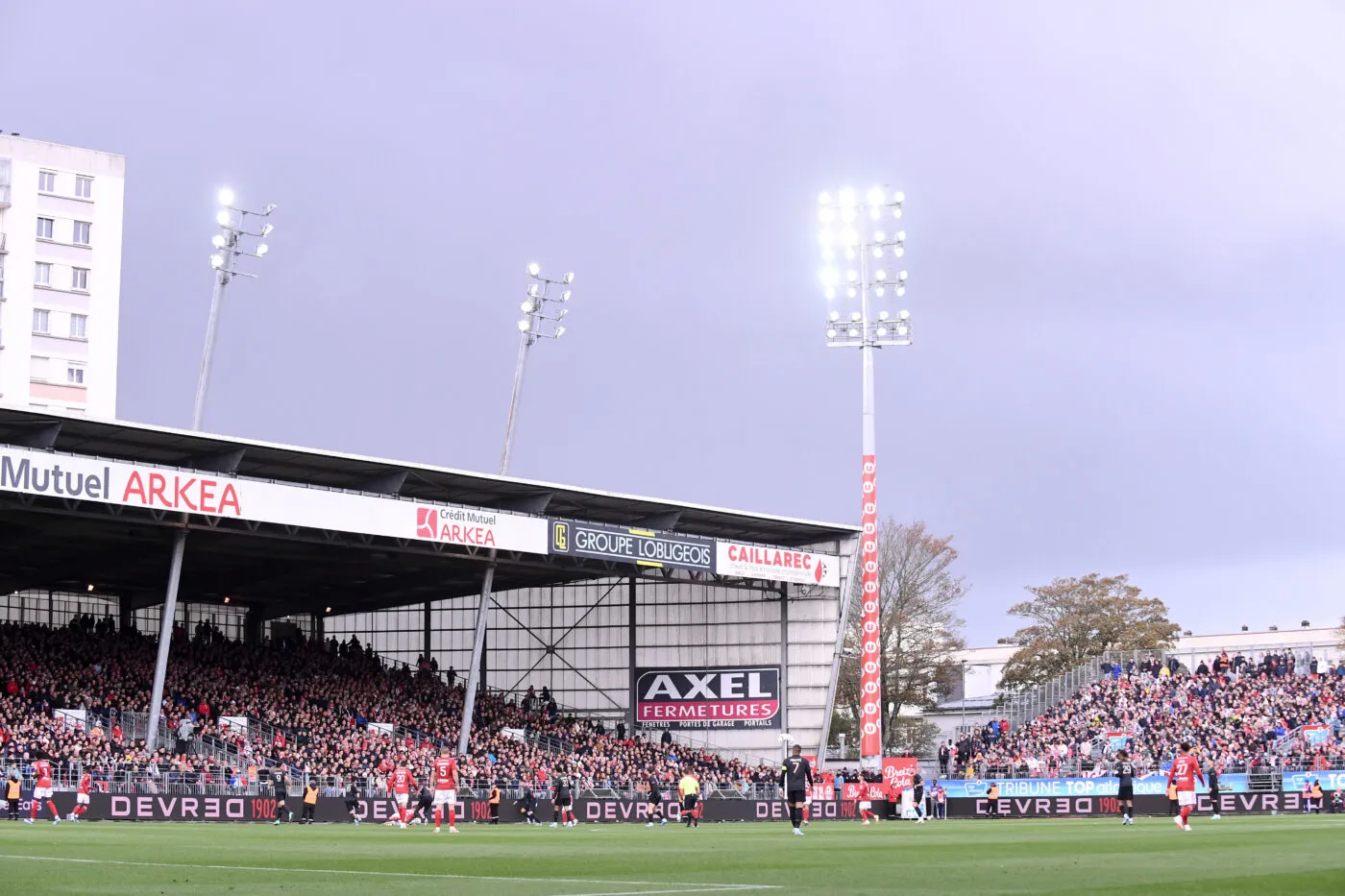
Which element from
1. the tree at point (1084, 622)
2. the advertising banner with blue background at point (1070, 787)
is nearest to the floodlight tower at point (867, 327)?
the advertising banner with blue background at point (1070, 787)

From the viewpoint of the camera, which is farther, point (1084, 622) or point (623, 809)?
point (1084, 622)

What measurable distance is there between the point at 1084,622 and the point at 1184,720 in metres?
31.4

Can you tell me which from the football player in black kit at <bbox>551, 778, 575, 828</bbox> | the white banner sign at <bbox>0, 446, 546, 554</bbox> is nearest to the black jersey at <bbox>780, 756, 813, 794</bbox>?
the football player in black kit at <bbox>551, 778, 575, 828</bbox>

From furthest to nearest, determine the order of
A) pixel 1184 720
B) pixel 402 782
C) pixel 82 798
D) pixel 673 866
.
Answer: pixel 1184 720 < pixel 402 782 < pixel 82 798 < pixel 673 866

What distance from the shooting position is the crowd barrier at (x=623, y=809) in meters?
42.5

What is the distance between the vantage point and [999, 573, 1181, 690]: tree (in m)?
93.3

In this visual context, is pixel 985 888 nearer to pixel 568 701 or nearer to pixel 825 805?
pixel 825 805

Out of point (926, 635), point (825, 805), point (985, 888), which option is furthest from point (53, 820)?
point (926, 635)

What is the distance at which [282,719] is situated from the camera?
183 feet

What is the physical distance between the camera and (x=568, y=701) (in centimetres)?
7144

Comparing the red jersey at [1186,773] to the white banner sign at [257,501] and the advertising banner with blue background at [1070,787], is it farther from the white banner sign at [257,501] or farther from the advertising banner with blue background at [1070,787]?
the white banner sign at [257,501]

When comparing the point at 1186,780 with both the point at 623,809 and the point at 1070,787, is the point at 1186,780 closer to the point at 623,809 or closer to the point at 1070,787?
the point at 623,809

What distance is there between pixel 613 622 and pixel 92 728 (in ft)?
86.9

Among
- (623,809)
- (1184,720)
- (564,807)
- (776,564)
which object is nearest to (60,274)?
(776,564)
